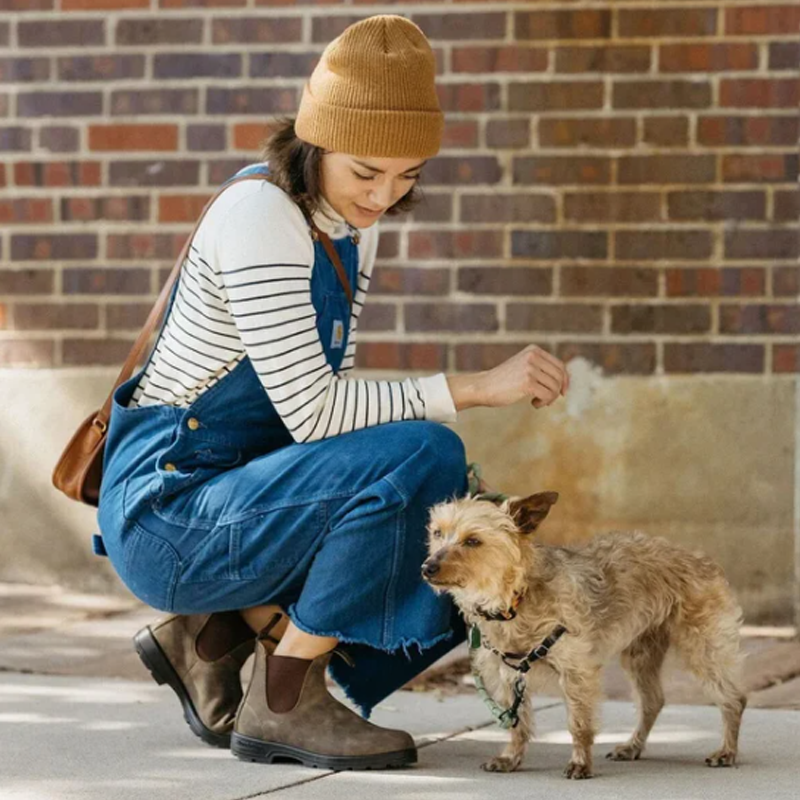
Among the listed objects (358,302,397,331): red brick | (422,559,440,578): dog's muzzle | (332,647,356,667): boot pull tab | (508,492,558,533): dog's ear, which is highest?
(358,302,397,331): red brick

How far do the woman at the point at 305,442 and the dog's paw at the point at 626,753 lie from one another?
50 centimetres

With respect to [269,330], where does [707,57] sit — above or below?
above

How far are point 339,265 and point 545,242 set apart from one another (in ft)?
7.07

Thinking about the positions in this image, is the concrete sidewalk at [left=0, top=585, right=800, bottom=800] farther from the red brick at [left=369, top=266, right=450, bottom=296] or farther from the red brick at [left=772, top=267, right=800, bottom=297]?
the red brick at [left=369, top=266, right=450, bottom=296]

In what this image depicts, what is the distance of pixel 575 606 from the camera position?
3.91 m

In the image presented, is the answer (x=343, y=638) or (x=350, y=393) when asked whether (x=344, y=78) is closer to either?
(x=350, y=393)

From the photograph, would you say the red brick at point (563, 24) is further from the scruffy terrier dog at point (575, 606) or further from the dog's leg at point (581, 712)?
the dog's leg at point (581, 712)

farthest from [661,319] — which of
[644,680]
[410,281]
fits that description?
[644,680]

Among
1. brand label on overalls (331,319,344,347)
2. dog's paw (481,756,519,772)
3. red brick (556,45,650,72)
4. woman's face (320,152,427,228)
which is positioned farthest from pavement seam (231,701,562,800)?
red brick (556,45,650,72)

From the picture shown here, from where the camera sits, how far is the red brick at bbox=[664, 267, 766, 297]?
6.13 m

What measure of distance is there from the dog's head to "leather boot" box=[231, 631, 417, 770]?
398 mm

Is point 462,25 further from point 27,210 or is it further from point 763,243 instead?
point 27,210

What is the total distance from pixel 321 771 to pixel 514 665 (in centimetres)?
52

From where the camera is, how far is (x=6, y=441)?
661 centimetres
